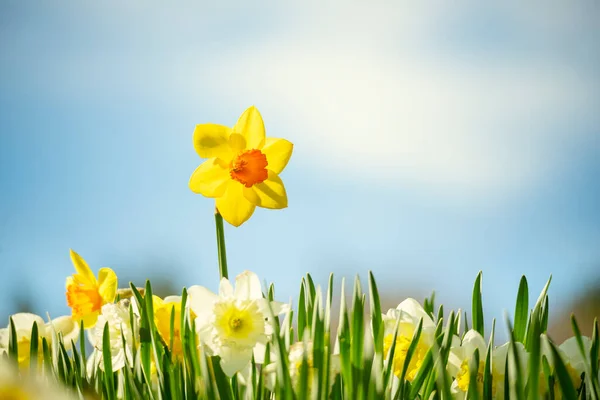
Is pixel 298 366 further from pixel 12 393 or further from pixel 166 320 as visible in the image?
pixel 12 393

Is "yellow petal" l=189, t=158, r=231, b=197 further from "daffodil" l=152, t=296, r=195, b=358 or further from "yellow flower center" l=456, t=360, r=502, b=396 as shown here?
"yellow flower center" l=456, t=360, r=502, b=396

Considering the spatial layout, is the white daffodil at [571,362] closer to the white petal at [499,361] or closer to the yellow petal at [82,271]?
the white petal at [499,361]

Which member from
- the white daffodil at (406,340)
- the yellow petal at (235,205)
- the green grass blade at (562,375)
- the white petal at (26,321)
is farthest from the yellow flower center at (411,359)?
the white petal at (26,321)

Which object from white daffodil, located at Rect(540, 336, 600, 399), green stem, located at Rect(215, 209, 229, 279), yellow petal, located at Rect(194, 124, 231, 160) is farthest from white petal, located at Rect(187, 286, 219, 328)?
white daffodil, located at Rect(540, 336, 600, 399)

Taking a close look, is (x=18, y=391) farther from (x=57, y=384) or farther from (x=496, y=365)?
(x=496, y=365)

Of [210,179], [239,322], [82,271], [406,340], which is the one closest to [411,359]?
[406,340]

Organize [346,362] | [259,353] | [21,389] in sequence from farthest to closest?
[259,353], [346,362], [21,389]
